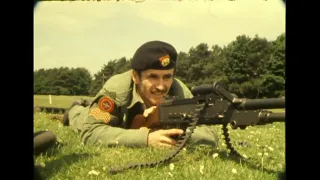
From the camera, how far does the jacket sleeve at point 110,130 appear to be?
1.75m

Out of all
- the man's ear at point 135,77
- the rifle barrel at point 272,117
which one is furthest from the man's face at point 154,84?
the rifle barrel at point 272,117

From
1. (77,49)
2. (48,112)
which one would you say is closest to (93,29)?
(77,49)

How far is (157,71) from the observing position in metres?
1.69

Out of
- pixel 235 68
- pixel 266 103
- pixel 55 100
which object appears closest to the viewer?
pixel 266 103

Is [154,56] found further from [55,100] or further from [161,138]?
[55,100]

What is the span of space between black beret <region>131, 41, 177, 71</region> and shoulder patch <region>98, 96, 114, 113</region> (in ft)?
0.59

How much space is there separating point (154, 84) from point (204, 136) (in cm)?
32

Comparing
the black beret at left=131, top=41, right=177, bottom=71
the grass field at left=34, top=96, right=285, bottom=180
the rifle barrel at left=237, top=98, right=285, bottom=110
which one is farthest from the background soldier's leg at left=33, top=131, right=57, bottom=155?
the rifle barrel at left=237, top=98, right=285, bottom=110

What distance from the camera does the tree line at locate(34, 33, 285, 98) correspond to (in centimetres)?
157

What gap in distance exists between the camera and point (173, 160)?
166cm

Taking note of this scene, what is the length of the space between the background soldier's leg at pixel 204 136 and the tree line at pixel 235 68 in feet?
0.82

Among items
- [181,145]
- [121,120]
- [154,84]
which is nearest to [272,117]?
[181,145]

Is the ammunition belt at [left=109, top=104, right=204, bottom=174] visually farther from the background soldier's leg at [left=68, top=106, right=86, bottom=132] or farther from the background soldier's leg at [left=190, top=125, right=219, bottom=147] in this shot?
the background soldier's leg at [left=68, top=106, right=86, bottom=132]
